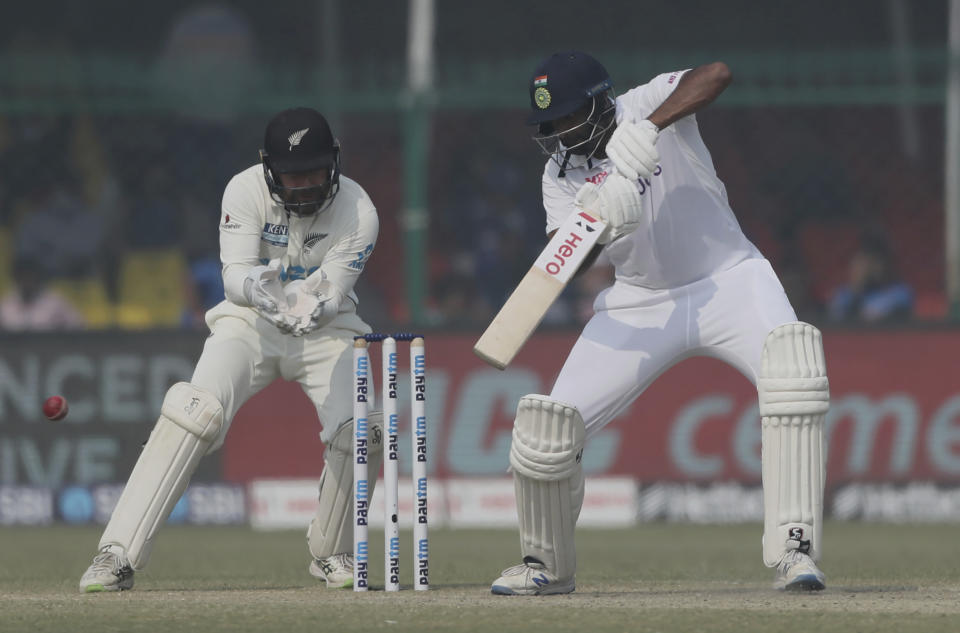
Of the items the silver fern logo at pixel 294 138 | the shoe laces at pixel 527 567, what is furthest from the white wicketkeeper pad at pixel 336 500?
the silver fern logo at pixel 294 138

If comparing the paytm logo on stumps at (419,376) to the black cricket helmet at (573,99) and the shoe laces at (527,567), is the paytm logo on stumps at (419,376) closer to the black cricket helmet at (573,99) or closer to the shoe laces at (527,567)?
the shoe laces at (527,567)

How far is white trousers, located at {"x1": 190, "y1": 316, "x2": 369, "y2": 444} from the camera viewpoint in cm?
596

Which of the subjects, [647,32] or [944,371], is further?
[647,32]

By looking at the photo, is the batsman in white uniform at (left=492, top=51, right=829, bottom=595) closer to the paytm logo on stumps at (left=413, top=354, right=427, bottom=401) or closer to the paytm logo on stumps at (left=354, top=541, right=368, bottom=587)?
the paytm logo on stumps at (left=413, top=354, right=427, bottom=401)

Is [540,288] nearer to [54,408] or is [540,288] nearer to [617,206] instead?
[617,206]

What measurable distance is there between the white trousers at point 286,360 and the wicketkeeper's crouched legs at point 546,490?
0.90 meters

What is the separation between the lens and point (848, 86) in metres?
10.7

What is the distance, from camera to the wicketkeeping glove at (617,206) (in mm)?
5301

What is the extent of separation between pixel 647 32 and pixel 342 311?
11.1 metres

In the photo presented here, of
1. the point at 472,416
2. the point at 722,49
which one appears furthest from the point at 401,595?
the point at 722,49

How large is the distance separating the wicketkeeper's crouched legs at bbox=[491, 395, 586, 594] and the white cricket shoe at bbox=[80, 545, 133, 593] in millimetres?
1289

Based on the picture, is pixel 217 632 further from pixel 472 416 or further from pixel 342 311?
pixel 472 416

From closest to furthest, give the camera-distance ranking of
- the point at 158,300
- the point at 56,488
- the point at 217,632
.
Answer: the point at 217,632 → the point at 56,488 → the point at 158,300

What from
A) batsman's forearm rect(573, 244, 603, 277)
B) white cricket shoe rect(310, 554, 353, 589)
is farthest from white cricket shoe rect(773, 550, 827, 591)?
white cricket shoe rect(310, 554, 353, 589)
